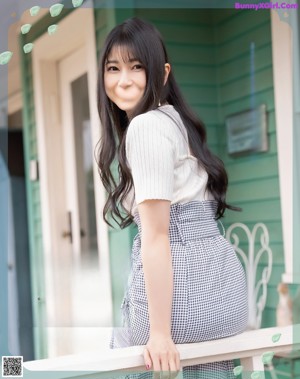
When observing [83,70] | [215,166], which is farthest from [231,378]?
[83,70]

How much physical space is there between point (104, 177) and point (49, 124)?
3.30 meters

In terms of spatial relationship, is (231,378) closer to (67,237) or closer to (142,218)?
(142,218)

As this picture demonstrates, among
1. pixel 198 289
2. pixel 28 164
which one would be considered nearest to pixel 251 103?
pixel 28 164

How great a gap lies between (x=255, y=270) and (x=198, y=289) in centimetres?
224

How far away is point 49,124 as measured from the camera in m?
4.76

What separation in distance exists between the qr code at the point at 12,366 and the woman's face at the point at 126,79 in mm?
597

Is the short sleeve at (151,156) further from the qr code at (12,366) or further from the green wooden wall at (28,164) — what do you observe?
the green wooden wall at (28,164)

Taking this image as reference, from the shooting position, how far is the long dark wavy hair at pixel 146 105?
4.70 feet

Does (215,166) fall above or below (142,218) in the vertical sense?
above

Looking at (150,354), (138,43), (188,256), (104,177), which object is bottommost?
(150,354)

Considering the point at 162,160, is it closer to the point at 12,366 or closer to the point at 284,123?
the point at 12,366

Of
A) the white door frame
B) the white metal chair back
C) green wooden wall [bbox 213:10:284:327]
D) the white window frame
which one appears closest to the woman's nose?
the white window frame

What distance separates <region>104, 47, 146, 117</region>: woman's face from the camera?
1439 millimetres

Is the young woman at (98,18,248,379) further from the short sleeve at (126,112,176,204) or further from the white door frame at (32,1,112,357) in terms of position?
the white door frame at (32,1,112,357)
